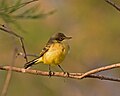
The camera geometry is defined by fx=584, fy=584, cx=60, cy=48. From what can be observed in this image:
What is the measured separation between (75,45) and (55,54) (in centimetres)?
391

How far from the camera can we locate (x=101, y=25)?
849 centimetres

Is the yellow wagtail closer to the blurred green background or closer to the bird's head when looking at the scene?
the bird's head

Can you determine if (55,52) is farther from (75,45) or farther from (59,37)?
(75,45)

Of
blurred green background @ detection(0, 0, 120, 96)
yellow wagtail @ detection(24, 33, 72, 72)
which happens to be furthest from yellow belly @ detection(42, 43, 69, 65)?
blurred green background @ detection(0, 0, 120, 96)

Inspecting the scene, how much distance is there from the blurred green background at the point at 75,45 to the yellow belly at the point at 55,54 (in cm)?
209

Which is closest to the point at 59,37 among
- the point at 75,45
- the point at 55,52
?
the point at 55,52

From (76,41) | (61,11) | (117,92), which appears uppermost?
(61,11)

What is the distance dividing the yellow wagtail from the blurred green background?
2053mm

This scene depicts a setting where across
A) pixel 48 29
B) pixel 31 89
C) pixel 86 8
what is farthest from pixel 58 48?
pixel 86 8

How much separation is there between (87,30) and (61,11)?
46 cm

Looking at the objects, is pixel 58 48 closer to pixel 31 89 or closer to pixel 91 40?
pixel 31 89

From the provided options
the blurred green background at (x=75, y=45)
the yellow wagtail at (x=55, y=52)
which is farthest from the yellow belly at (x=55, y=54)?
the blurred green background at (x=75, y=45)

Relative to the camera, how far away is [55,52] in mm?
4180

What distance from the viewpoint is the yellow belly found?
13.4ft
